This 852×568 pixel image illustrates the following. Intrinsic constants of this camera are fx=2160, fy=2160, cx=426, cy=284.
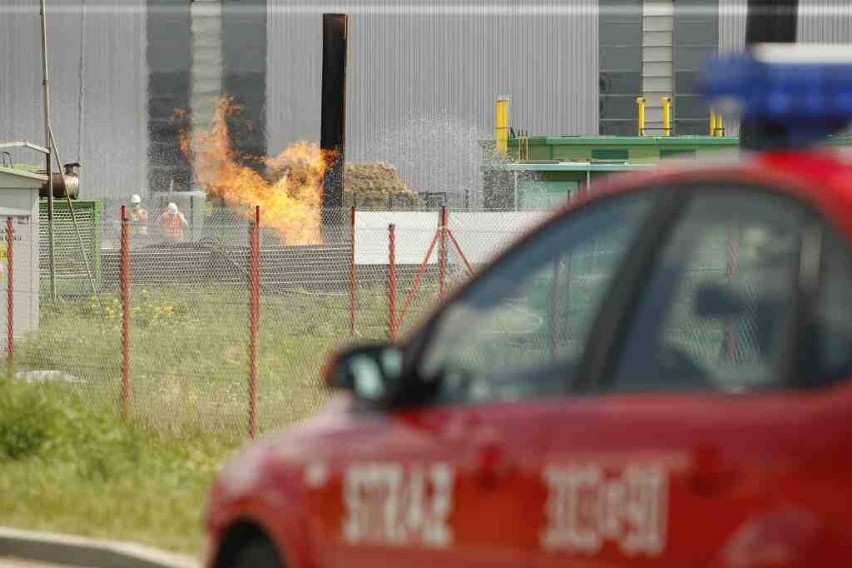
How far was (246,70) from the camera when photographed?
7050 centimetres

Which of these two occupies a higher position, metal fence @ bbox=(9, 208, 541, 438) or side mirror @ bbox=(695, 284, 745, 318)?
side mirror @ bbox=(695, 284, 745, 318)

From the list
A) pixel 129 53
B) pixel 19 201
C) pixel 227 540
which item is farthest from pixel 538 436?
pixel 129 53

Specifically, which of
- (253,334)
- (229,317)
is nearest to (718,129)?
(229,317)

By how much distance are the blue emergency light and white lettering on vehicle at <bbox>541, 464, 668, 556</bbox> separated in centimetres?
80

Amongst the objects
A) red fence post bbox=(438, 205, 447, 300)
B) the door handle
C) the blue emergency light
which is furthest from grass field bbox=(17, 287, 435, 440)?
the blue emergency light

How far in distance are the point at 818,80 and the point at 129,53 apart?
67895 millimetres

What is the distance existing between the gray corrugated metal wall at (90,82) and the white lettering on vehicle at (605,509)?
64.2 m

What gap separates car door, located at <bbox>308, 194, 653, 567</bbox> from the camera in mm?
4715

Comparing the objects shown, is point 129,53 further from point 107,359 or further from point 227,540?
point 227,540

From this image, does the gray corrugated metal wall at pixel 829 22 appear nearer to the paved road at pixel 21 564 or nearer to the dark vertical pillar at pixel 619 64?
the dark vertical pillar at pixel 619 64

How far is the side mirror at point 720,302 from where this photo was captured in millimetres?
4500

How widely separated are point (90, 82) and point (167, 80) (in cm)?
249

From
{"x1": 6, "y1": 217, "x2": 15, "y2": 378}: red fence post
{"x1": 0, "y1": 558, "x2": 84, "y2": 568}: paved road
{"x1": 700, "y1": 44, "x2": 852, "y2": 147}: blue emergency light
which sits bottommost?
{"x1": 0, "y1": 558, "x2": 84, "y2": 568}: paved road

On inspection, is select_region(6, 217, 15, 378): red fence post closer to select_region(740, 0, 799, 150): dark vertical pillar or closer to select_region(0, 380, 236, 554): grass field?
select_region(0, 380, 236, 554): grass field
